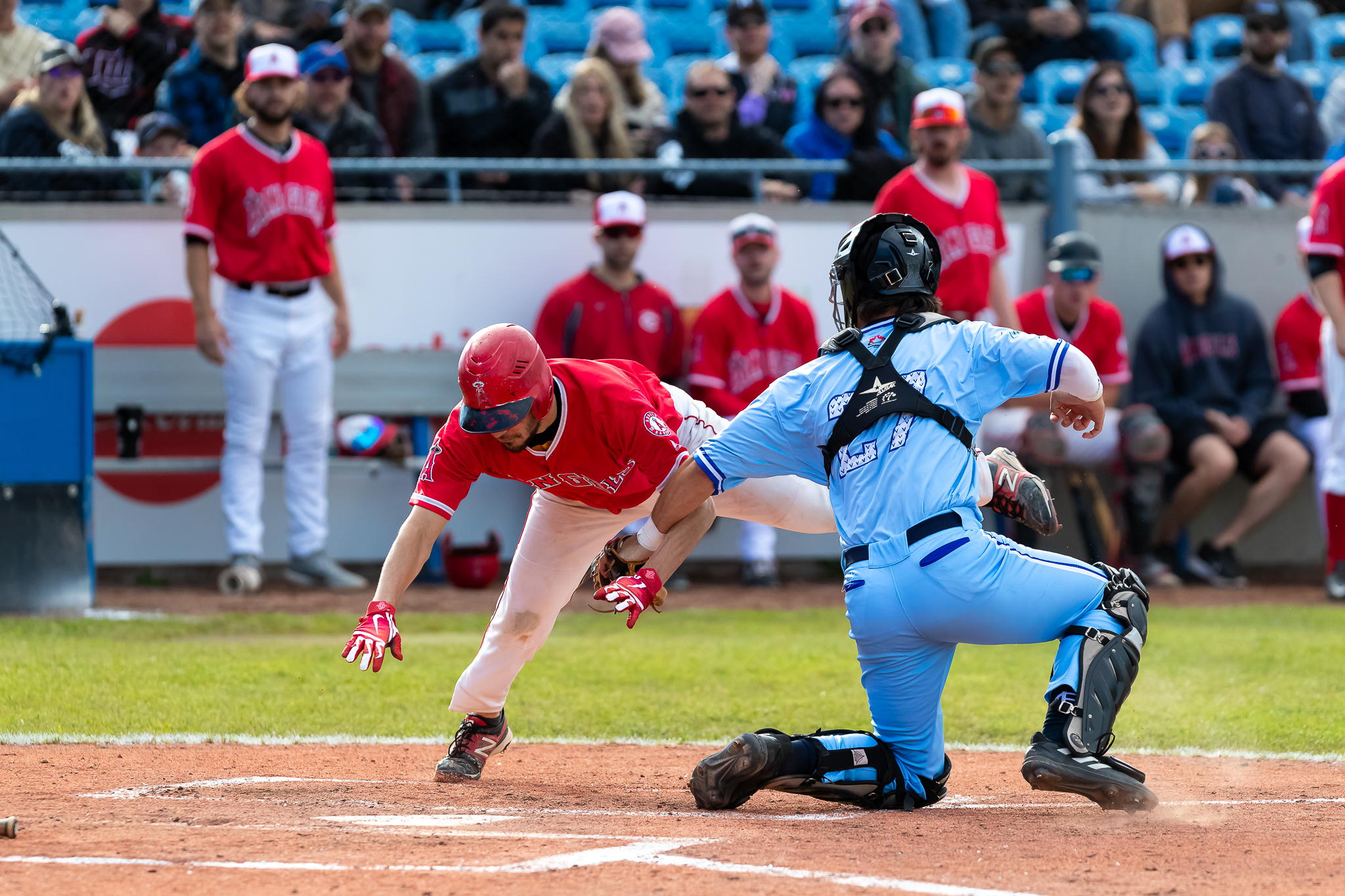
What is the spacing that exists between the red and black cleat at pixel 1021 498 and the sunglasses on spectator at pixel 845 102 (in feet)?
21.0

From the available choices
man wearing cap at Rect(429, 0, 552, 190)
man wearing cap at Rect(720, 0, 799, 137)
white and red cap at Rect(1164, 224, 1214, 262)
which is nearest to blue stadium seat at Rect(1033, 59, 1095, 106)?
man wearing cap at Rect(720, 0, 799, 137)

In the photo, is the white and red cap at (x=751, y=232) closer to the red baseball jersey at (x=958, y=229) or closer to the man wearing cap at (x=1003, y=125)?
the red baseball jersey at (x=958, y=229)

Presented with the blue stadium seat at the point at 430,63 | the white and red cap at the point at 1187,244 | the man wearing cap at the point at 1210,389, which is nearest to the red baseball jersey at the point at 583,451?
the man wearing cap at the point at 1210,389

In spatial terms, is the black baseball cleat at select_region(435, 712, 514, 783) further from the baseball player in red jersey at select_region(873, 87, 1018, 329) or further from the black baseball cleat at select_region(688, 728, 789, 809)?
the baseball player in red jersey at select_region(873, 87, 1018, 329)

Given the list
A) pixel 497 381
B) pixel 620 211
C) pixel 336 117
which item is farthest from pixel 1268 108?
pixel 497 381

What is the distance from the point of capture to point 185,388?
1026 cm

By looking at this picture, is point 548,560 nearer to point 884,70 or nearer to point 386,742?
point 386,742

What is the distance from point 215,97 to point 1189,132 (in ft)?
29.4

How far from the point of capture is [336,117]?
10.5m

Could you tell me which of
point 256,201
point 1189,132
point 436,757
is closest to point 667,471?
point 436,757

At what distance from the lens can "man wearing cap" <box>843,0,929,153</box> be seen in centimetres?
1145

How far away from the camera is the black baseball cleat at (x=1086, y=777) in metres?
4.25

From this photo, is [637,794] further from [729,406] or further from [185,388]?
[185,388]

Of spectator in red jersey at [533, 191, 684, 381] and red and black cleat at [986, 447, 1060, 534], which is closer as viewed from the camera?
red and black cleat at [986, 447, 1060, 534]
